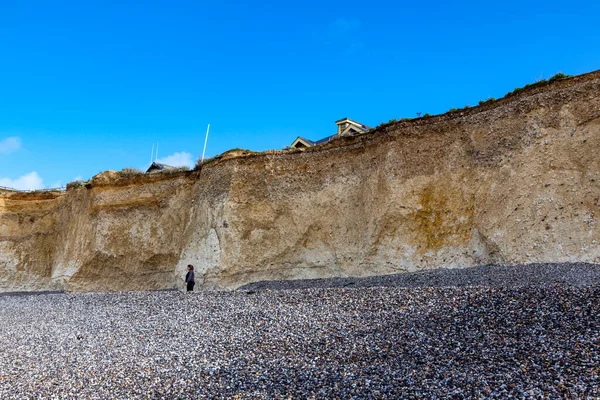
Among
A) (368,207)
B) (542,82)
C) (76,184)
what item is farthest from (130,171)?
(542,82)

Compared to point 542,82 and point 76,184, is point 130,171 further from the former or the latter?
point 542,82

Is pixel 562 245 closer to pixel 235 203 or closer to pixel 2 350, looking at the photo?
pixel 235 203

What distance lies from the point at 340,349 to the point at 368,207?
10966 mm

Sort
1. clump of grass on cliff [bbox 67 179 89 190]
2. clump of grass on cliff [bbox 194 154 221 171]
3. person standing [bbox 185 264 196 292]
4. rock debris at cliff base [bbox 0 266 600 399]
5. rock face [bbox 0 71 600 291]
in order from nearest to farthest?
rock debris at cliff base [bbox 0 266 600 399] < rock face [bbox 0 71 600 291] < person standing [bbox 185 264 196 292] < clump of grass on cliff [bbox 194 154 221 171] < clump of grass on cliff [bbox 67 179 89 190]

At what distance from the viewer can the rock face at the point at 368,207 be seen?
14219 millimetres

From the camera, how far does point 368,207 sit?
18234 millimetres

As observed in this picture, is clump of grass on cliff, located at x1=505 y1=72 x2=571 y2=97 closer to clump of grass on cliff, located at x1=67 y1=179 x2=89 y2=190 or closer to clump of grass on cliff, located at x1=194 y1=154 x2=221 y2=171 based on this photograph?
clump of grass on cliff, located at x1=194 y1=154 x2=221 y2=171

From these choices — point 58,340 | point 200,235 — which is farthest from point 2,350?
point 200,235

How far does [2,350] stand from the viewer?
1035cm

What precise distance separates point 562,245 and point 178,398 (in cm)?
1140

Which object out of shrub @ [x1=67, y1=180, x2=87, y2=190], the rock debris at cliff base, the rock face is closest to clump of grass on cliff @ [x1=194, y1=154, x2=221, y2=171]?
the rock face

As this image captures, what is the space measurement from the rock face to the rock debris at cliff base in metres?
3.38

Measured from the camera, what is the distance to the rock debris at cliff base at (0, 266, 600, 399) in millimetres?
6039

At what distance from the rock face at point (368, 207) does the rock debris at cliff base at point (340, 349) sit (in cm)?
338
